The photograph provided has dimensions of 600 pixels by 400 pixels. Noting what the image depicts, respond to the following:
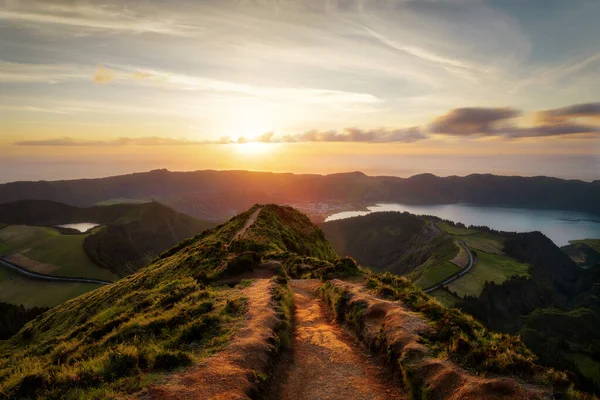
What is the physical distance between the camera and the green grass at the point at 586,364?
7894 centimetres

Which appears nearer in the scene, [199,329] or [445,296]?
[199,329]

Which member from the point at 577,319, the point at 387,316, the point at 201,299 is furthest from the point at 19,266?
the point at 577,319

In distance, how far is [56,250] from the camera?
154 meters

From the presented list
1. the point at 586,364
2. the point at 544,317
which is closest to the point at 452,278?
the point at 544,317

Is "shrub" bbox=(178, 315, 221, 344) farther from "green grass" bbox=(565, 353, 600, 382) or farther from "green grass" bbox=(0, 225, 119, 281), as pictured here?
"green grass" bbox=(0, 225, 119, 281)

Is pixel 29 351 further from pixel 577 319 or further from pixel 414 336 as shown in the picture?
pixel 577 319

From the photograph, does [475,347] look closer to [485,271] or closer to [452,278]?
[452,278]

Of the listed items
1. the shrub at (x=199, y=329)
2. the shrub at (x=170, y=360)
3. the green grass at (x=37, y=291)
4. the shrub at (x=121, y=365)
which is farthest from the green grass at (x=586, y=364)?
the green grass at (x=37, y=291)

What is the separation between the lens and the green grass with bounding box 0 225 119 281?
131 m

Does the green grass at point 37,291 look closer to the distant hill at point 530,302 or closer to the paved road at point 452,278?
the paved road at point 452,278

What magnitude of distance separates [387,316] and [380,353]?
2.17 m

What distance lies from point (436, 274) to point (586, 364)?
58.7m

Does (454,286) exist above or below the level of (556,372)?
below

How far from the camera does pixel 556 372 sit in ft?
34.1
